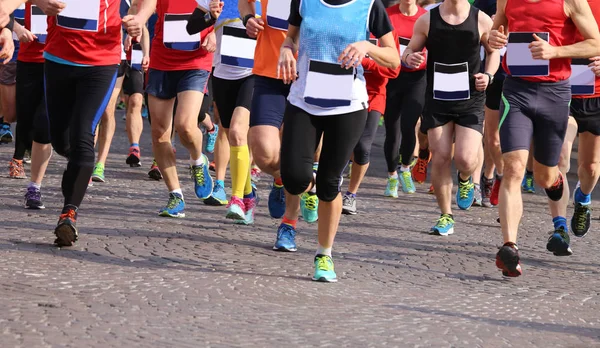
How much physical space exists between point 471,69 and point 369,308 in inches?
163

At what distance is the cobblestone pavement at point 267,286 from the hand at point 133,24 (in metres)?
1.35

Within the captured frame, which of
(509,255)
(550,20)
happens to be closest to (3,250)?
(509,255)

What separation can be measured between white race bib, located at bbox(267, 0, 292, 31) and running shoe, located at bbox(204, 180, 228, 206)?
7.98ft

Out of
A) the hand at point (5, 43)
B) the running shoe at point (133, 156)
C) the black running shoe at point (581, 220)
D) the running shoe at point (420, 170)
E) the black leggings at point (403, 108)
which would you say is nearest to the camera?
the hand at point (5, 43)

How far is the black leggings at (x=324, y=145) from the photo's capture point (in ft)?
23.8

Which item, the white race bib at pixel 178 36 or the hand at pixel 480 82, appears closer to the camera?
the white race bib at pixel 178 36

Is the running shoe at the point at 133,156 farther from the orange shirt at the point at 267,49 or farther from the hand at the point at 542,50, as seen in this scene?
the hand at the point at 542,50

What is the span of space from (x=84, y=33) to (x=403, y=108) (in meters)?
4.39

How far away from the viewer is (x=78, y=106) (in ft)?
26.7

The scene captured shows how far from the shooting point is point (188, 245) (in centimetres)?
845

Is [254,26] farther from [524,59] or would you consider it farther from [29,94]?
[29,94]

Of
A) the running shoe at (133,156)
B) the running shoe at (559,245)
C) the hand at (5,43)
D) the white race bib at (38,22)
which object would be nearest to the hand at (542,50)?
the running shoe at (559,245)

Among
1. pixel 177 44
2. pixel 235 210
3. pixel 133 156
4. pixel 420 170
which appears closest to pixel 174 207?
pixel 235 210

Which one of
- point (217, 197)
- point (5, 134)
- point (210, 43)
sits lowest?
point (5, 134)
